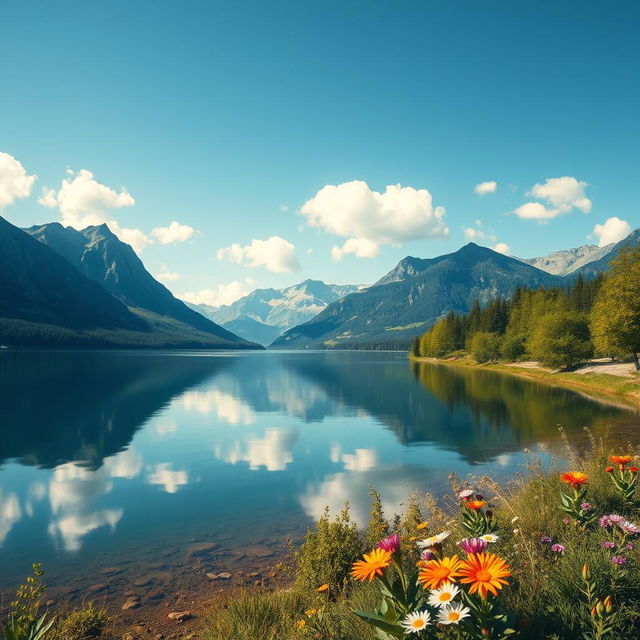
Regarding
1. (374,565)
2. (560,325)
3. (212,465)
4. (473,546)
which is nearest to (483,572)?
(473,546)

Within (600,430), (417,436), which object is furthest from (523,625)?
(600,430)

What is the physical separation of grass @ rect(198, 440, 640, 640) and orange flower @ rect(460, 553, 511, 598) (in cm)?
72

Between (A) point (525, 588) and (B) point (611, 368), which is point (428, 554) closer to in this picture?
(A) point (525, 588)

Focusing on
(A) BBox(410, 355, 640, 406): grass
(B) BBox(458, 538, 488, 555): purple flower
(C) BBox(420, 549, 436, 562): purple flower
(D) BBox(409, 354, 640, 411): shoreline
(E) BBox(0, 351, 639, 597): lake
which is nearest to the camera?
(B) BBox(458, 538, 488, 555): purple flower

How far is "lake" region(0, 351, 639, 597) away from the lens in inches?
558

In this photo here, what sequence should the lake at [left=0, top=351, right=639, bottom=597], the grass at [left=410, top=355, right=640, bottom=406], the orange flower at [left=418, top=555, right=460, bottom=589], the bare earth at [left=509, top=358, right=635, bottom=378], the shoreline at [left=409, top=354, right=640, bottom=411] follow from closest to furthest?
the orange flower at [left=418, top=555, right=460, bottom=589] → the lake at [left=0, top=351, right=639, bottom=597] → the shoreline at [left=409, top=354, right=640, bottom=411] → the grass at [left=410, top=355, right=640, bottom=406] → the bare earth at [left=509, top=358, right=635, bottom=378]

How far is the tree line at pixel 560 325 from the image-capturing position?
57375 millimetres

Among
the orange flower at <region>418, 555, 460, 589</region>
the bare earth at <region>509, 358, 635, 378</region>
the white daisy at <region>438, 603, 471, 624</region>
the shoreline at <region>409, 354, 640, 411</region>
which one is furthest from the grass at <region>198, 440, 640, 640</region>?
the bare earth at <region>509, 358, 635, 378</region>

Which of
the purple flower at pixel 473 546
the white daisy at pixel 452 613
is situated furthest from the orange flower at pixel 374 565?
the purple flower at pixel 473 546

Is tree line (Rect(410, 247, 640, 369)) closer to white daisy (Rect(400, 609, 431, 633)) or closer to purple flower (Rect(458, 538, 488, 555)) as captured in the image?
purple flower (Rect(458, 538, 488, 555))

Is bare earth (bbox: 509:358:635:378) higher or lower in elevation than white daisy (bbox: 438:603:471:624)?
lower

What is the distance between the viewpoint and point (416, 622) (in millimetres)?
3623

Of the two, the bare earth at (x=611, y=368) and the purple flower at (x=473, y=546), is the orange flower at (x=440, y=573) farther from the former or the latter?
the bare earth at (x=611, y=368)

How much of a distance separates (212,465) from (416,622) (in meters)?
24.3
